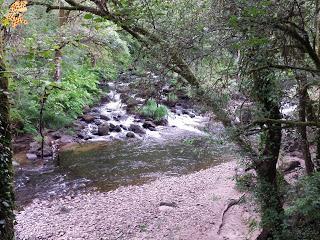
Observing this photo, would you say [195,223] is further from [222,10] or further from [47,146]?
[47,146]

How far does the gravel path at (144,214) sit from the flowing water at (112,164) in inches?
31.1

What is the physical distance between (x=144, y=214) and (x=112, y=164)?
4429 mm

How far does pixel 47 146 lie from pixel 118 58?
639cm

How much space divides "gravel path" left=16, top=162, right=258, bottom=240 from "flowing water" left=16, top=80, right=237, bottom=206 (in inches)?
31.1

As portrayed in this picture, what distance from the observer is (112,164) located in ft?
41.0

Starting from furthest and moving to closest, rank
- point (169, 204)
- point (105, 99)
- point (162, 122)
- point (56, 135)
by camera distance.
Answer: point (105, 99), point (162, 122), point (56, 135), point (169, 204)

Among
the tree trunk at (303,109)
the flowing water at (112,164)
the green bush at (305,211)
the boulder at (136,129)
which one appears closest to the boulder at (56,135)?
the flowing water at (112,164)

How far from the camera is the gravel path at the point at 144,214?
24.3ft

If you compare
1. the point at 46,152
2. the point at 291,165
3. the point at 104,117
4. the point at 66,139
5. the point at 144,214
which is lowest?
the point at 144,214

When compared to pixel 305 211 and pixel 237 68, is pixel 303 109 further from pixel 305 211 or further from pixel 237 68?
pixel 305 211

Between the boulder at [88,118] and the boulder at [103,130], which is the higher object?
the boulder at [88,118]

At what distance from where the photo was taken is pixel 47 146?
14.0 m

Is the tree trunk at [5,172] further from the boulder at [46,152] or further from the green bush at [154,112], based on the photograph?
the green bush at [154,112]

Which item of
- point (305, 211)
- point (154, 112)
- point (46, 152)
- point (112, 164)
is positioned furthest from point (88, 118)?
point (305, 211)
